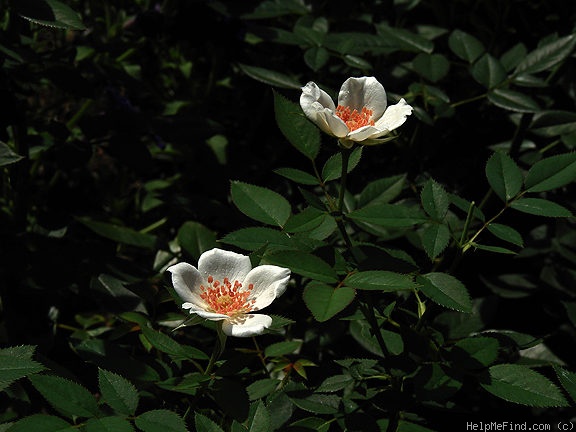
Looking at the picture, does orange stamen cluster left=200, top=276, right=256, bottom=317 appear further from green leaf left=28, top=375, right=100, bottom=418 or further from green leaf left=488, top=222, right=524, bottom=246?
green leaf left=488, top=222, right=524, bottom=246

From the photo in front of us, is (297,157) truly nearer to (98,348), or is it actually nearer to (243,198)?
(243,198)

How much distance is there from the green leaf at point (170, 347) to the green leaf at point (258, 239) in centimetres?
17

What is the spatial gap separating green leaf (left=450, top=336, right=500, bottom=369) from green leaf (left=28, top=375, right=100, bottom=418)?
54 cm

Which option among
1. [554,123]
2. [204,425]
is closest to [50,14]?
[204,425]

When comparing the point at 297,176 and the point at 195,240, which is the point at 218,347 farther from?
the point at 195,240

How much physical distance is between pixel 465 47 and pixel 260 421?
1.12m

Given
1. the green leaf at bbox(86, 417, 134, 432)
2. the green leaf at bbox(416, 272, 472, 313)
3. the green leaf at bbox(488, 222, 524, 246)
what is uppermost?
the green leaf at bbox(488, 222, 524, 246)

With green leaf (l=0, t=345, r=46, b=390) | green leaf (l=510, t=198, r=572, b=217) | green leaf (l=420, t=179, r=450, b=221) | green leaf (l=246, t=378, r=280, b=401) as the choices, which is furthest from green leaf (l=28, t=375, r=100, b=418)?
green leaf (l=510, t=198, r=572, b=217)

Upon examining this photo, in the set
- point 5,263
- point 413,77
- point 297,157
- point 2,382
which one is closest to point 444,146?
point 413,77

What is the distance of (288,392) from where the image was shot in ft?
3.73

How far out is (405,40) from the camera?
1712 mm

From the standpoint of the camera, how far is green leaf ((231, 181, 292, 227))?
3.76 feet

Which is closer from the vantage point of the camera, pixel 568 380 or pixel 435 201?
pixel 568 380

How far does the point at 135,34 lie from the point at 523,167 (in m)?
1.09
